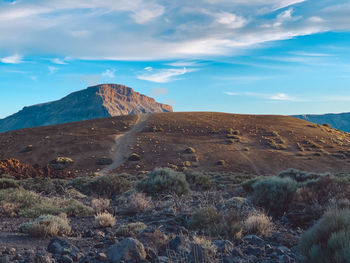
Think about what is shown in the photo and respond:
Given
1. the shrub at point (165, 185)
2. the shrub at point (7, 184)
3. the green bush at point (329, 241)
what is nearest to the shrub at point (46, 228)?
the green bush at point (329, 241)

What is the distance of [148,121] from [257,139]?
1007 inches

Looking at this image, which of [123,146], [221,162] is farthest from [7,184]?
[123,146]

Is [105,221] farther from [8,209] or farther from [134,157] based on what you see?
[134,157]

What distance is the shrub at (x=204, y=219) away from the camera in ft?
22.1

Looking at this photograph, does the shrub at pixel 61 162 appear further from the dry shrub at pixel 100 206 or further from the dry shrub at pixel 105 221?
the dry shrub at pixel 105 221

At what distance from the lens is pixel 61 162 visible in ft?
136

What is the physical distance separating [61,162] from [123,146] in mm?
10545

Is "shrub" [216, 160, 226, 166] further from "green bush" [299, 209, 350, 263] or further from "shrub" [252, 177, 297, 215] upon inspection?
"green bush" [299, 209, 350, 263]

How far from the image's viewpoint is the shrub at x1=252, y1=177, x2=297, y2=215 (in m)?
8.67

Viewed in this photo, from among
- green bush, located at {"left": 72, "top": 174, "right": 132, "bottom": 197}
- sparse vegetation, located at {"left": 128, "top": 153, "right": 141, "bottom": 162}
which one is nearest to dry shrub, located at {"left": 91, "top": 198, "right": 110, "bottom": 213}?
green bush, located at {"left": 72, "top": 174, "right": 132, "bottom": 197}

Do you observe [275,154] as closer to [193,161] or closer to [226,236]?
[193,161]

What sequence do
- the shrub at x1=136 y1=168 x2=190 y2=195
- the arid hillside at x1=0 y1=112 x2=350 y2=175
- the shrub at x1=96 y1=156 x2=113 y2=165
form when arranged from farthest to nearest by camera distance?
the arid hillside at x1=0 y1=112 x2=350 y2=175, the shrub at x1=96 y1=156 x2=113 y2=165, the shrub at x1=136 y1=168 x2=190 y2=195

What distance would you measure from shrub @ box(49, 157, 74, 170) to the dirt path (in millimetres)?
5589

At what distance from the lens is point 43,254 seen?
476 cm
